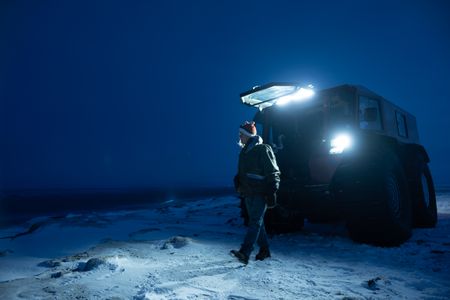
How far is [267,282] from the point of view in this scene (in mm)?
2936

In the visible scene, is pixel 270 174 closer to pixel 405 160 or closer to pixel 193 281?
pixel 193 281

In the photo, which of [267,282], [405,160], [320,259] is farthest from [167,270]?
[405,160]

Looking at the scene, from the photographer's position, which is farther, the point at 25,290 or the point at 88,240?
the point at 88,240

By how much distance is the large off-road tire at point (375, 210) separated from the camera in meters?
4.25

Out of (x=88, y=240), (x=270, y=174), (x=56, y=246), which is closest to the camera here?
(x=270, y=174)

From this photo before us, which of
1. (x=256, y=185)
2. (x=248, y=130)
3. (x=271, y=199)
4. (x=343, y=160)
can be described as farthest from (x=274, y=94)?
(x=271, y=199)

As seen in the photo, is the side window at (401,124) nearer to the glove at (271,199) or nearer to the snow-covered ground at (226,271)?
the snow-covered ground at (226,271)

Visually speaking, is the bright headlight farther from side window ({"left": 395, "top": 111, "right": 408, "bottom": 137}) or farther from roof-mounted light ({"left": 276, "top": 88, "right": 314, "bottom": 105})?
side window ({"left": 395, "top": 111, "right": 408, "bottom": 137})

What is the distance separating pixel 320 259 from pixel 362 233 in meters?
1.05

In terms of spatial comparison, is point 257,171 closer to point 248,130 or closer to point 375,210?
point 248,130

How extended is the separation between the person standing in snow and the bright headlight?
185cm

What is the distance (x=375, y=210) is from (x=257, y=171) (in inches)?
79.3

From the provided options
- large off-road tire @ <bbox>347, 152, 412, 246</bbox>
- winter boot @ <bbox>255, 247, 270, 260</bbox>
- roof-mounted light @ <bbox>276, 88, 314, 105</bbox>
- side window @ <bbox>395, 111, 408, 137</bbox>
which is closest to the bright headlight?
large off-road tire @ <bbox>347, 152, 412, 246</bbox>

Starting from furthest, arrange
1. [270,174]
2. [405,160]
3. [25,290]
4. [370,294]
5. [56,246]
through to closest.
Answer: [405,160] → [56,246] → [270,174] → [25,290] → [370,294]
